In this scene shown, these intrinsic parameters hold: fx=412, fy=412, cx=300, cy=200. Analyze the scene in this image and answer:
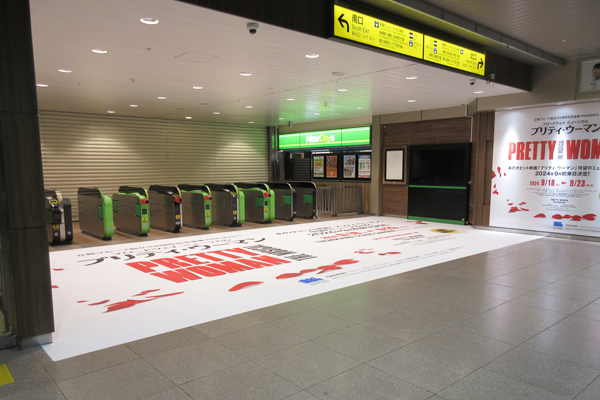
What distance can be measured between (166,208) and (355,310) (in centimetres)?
652

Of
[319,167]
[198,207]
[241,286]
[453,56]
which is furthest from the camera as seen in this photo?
[319,167]

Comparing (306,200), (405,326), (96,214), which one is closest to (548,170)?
(306,200)

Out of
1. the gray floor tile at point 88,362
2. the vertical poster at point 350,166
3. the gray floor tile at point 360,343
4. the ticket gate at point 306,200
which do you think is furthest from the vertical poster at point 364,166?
the gray floor tile at point 88,362

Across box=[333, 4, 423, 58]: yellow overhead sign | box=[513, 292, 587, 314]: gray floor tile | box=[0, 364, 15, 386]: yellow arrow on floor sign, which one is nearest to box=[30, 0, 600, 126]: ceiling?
box=[333, 4, 423, 58]: yellow overhead sign

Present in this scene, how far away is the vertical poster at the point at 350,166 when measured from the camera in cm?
1316

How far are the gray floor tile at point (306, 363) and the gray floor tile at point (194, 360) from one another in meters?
0.25

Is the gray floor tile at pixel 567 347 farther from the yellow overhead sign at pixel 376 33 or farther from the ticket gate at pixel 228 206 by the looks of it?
the ticket gate at pixel 228 206

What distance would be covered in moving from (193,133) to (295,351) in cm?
1151

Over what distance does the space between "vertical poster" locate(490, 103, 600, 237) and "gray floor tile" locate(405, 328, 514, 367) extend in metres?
6.22

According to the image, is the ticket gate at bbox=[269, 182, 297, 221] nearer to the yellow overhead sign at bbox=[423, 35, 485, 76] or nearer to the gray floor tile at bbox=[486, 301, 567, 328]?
the yellow overhead sign at bbox=[423, 35, 485, 76]

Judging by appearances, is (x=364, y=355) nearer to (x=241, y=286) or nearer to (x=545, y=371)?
(x=545, y=371)

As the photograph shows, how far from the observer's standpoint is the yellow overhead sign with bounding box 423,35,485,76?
19.0 ft

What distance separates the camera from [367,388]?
8.48ft

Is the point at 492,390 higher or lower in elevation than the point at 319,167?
lower
